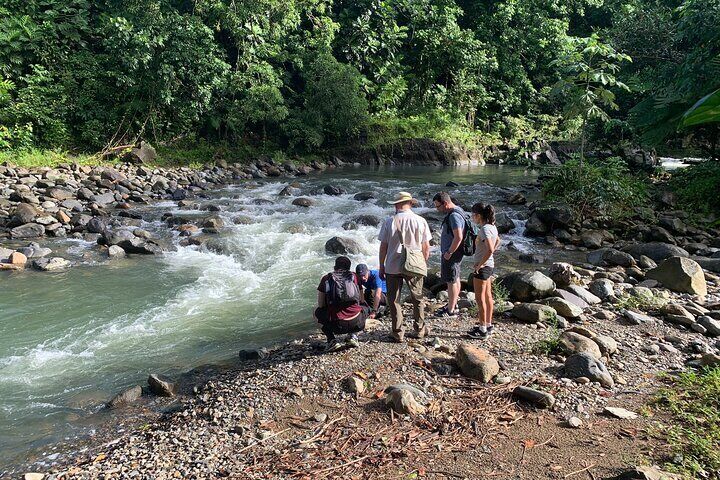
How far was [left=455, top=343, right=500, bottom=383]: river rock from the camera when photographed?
16.1 feet

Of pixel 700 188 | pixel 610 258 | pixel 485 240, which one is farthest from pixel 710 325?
pixel 700 188

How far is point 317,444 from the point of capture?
4.04 m

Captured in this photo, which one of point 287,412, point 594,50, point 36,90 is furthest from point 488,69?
point 287,412

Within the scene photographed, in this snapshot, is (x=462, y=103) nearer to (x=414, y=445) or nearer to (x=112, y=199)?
(x=112, y=199)

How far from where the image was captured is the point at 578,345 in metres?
5.42

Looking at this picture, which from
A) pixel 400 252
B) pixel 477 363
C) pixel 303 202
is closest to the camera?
pixel 477 363

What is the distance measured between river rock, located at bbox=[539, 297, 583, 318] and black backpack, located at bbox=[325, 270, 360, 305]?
116 inches

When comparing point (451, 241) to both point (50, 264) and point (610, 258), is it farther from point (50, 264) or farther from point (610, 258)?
point (50, 264)

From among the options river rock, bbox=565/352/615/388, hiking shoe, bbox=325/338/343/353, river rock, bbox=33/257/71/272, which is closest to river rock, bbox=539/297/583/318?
river rock, bbox=565/352/615/388

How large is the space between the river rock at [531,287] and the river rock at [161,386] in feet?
17.0

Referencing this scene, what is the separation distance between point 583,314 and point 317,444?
14.9 feet

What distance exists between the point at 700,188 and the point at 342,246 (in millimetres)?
10980

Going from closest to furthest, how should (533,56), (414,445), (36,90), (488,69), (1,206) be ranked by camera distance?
(414,445)
(1,206)
(36,90)
(488,69)
(533,56)

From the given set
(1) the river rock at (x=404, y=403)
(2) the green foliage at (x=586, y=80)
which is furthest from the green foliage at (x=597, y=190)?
(1) the river rock at (x=404, y=403)
